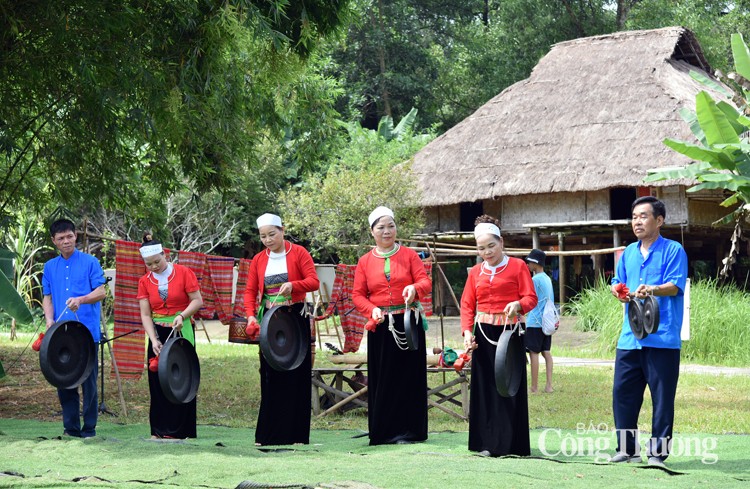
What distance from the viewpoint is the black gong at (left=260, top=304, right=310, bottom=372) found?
688 cm

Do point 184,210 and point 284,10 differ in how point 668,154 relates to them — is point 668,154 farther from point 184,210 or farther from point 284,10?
point 284,10

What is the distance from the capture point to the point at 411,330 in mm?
6941

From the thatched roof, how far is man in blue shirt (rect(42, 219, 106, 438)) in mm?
14185

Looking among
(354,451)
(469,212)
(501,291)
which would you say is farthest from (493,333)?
(469,212)

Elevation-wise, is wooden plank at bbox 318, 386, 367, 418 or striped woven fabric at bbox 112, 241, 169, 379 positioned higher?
striped woven fabric at bbox 112, 241, 169, 379

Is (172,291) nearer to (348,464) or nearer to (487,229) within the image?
(348,464)

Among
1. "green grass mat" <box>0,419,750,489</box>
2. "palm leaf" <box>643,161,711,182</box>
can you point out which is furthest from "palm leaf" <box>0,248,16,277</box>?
"palm leaf" <box>643,161,711,182</box>

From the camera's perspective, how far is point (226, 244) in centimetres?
2391

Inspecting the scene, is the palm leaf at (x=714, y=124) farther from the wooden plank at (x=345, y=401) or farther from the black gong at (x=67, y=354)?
the black gong at (x=67, y=354)

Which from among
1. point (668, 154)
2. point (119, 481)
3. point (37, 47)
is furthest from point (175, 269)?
point (668, 154)

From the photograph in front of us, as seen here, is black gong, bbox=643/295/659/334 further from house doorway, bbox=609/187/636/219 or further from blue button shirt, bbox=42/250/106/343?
house doorway, bbox=609/187/636/219

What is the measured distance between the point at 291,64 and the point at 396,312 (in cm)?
255

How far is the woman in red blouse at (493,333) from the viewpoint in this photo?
6.50 meters

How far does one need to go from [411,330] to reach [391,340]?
0.91 ft
